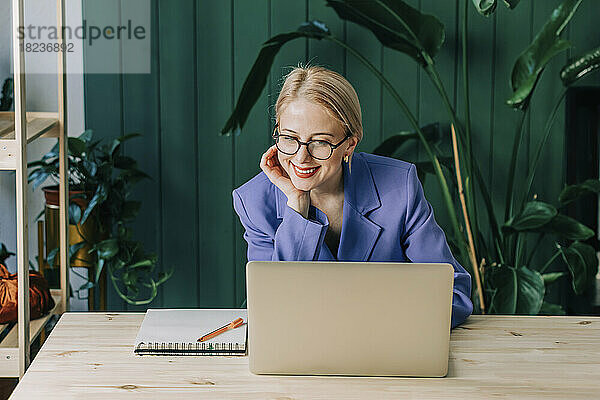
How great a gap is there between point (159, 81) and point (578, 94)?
5.63ft

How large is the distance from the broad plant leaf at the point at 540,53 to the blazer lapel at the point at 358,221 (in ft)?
3.54

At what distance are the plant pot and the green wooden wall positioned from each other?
1.11 ft

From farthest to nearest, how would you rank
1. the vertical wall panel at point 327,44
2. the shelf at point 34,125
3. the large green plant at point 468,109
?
the vertical wall panel at point 327,44 < the large green plant at point 468,109 < the shelf at point 34,125

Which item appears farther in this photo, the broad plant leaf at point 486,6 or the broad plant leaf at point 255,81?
the broad plant leaf at point 255,81

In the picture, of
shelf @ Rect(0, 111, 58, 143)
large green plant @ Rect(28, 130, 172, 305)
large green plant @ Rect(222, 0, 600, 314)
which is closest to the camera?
shelf @ Rect(0, 111, 58, 143)

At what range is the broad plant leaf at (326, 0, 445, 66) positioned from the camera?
2788mm

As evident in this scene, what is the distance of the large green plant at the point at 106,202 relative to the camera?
289 centimetres

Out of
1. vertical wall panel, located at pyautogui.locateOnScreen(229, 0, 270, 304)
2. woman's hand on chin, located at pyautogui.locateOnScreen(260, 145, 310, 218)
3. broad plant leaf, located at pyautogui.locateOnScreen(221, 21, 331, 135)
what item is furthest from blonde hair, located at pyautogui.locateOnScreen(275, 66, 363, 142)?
vertical wall panel, located at pyautogui.locateOnScreen(229, 0, 270, 304)

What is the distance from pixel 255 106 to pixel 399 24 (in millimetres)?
714

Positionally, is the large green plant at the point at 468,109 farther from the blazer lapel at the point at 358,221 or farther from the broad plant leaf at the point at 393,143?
the blazer lapel at the point at 358,221

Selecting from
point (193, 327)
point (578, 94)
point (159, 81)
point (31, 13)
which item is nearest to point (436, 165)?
point (578, 94)

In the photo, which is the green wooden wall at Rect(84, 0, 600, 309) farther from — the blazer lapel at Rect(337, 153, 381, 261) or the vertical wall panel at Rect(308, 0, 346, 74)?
the blazer lapel at Rect(337, 153, 381, 261)

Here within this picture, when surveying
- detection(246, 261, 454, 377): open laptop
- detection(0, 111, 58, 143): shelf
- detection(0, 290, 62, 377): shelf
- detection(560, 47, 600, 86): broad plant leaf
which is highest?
detection(560, 47, 600, 86): broad plant leaf

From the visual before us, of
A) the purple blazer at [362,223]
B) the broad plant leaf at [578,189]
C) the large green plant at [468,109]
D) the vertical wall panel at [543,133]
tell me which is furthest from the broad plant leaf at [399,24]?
the purple blazer at [362,223]
